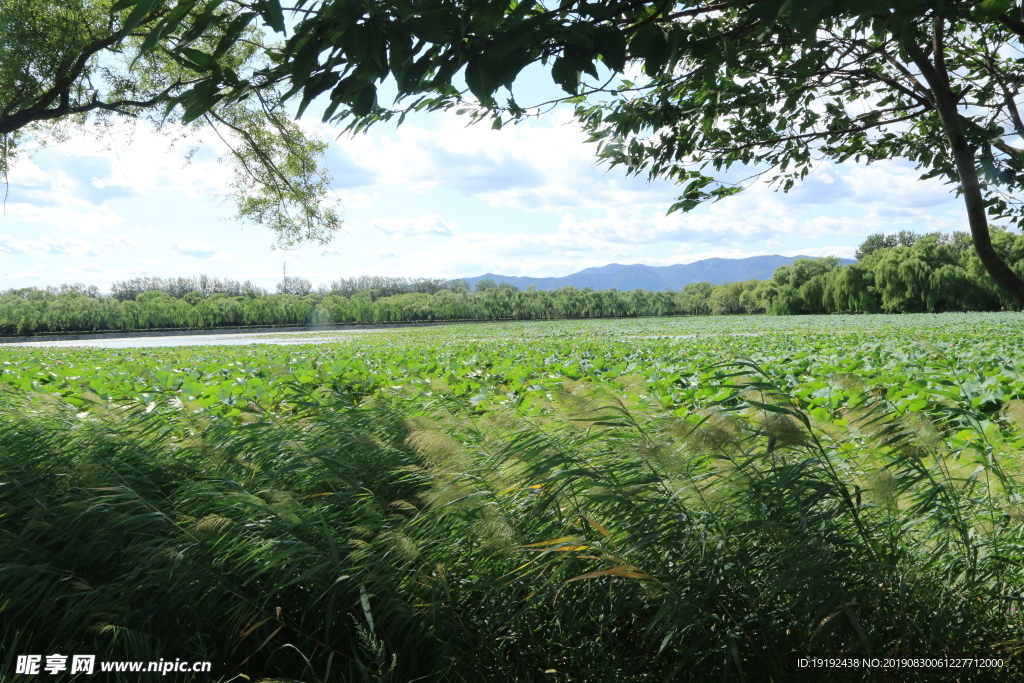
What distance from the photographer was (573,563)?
251 cm

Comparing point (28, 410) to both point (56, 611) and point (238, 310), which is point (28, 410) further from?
point (238, 310)

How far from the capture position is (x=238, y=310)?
259 ft

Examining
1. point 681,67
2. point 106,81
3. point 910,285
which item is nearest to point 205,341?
point 106,81

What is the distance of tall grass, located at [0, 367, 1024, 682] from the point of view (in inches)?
88.0

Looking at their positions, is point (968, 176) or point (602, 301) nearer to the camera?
point (968, 176)

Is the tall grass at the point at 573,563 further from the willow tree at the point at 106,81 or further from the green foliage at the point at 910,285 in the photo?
the green foliage at the point at 910,285

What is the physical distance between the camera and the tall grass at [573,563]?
7.33 feet

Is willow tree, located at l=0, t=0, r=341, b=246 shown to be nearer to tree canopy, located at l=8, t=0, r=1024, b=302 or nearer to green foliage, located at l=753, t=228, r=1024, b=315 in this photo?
tree canopy, located at l=8, t=0, r=1024, b=302

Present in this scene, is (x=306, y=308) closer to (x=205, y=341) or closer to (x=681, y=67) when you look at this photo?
(x=205, y=341)

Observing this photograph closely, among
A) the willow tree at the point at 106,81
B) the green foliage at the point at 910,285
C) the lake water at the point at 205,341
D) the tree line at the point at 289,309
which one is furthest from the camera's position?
the tree line at the point at 289,309

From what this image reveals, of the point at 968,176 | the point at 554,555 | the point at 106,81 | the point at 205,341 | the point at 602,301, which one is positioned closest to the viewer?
the point at 554,555

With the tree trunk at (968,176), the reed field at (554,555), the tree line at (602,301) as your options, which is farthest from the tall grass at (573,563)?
the tree line at (602,301)

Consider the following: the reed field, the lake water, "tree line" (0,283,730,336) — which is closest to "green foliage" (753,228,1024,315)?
"tree line" (0,283,730,336)

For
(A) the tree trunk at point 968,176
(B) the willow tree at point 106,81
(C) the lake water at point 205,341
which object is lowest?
(C) the lake water at point 205,341
